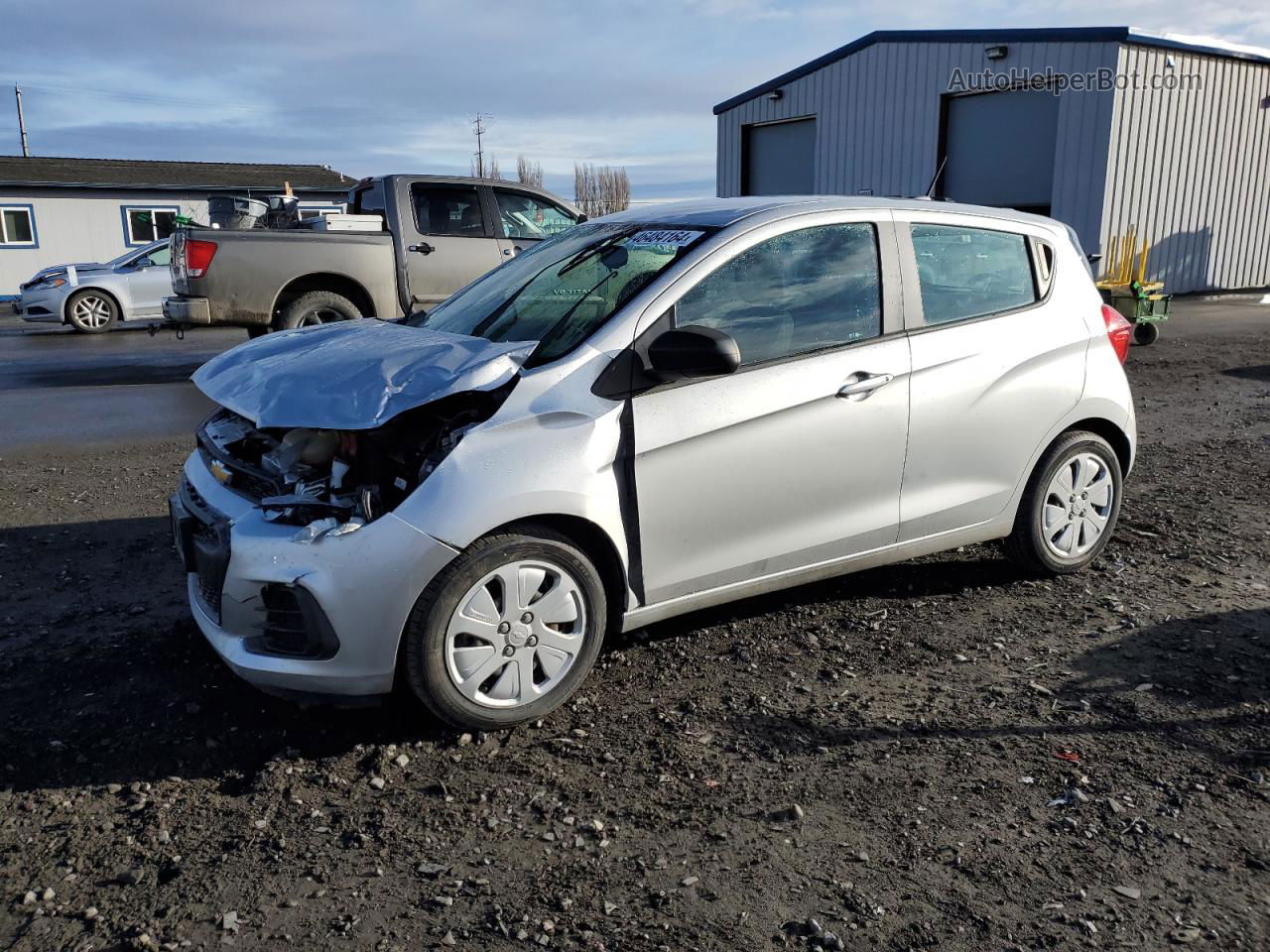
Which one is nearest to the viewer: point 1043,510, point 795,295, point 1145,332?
point 795,295

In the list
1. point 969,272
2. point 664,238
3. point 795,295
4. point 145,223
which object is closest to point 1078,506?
point 969,272

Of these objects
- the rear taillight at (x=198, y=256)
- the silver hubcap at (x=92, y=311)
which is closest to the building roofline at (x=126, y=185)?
the silver hubcap at (x=92, y=311)

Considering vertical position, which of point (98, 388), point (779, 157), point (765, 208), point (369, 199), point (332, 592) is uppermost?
point (779, 157)

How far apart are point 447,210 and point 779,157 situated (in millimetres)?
14784

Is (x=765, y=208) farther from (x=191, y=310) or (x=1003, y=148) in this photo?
(x=1003, y=148)

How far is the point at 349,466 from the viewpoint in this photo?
12.1 feet

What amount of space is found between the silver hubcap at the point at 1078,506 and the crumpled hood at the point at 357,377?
2674 mm

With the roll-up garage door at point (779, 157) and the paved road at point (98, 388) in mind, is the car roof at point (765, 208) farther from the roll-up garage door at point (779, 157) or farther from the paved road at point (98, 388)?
the roll-up garage door at point (779, 157)

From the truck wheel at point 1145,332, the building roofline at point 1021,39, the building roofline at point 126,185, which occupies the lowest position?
the truck wheel at point 1145,332

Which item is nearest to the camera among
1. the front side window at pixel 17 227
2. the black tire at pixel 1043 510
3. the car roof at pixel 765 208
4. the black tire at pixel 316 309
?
the car roof at pixel 765 208

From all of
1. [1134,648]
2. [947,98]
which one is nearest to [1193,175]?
[947,98]

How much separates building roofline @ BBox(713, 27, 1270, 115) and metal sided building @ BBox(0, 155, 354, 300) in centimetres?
1332

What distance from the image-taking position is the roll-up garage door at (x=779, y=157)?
2364 cm

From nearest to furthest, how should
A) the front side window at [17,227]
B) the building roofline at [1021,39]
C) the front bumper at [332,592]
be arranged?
the front bumper at [332,592] → the building roofline at [1021,39] → the front side window at [17,227]
